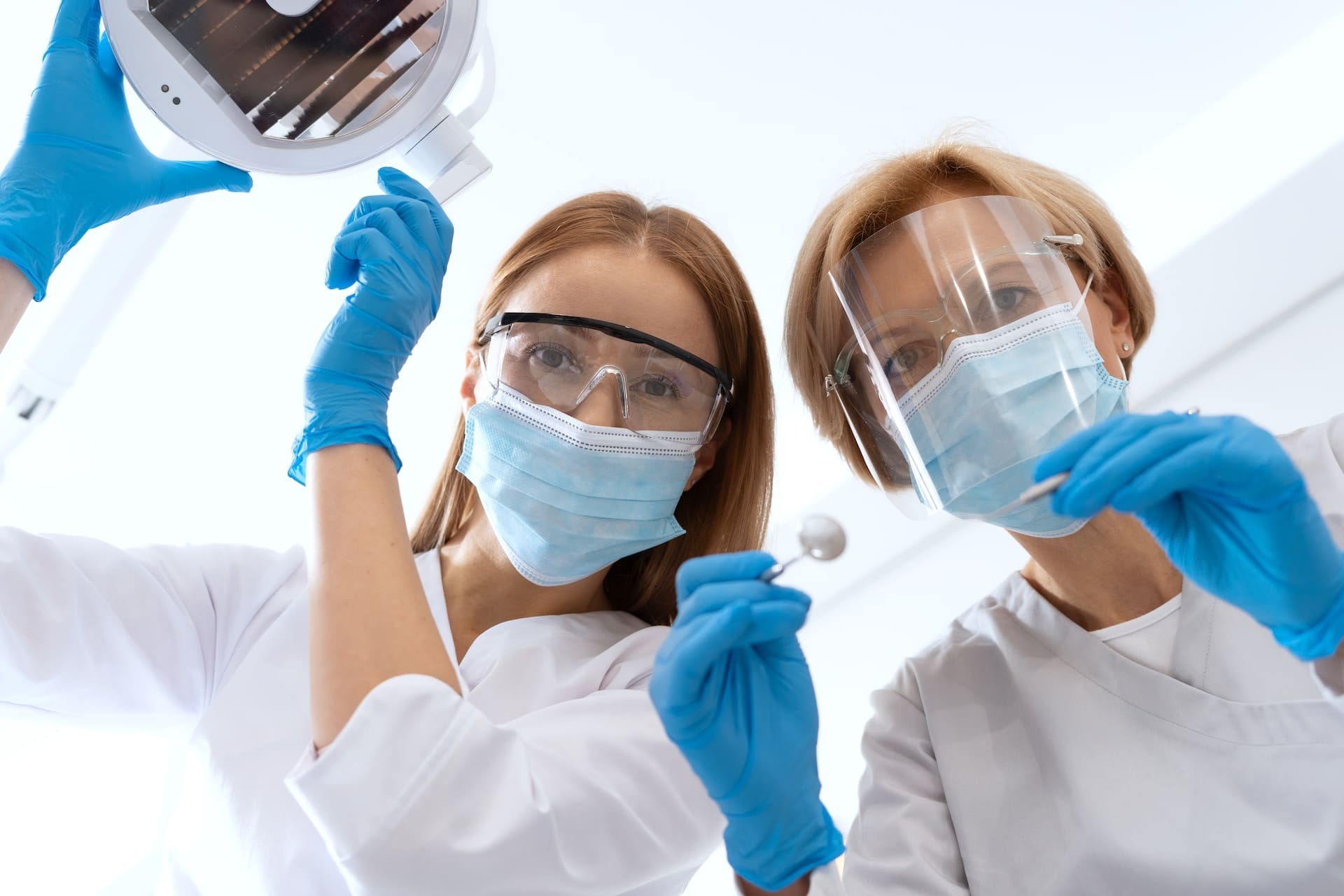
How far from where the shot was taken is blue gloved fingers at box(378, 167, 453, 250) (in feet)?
4.47

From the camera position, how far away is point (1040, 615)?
4.93ft

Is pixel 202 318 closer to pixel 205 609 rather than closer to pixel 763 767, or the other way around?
pixel 205 609

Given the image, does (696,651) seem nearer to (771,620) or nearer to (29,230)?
(771,620)

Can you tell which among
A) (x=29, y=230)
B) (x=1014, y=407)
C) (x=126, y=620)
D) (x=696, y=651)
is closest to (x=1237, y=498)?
(x=1014, y=407)

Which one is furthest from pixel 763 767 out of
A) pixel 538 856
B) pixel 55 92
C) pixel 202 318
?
pixel 202 318

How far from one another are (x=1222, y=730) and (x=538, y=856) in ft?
2.82

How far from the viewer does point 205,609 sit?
1.44 m

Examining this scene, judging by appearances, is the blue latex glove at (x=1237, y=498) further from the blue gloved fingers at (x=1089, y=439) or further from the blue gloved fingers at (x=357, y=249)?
the blue gloved fingers at (x=357, y=249)

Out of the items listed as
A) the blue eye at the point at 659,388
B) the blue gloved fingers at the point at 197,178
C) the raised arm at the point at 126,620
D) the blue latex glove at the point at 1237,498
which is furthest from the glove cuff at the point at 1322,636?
the blue gloved fingers at the point at 197,178

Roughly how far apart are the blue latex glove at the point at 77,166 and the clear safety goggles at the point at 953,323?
874mm

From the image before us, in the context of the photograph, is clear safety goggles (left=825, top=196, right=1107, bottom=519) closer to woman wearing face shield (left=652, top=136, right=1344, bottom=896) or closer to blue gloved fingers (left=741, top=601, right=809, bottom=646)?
woman wearing face shield (left=652, top=136, right=1344, bottom=896)

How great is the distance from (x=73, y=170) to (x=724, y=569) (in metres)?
1.01

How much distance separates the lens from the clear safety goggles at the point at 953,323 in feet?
4.05

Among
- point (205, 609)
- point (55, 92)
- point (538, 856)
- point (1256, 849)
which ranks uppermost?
point (55, 92)
